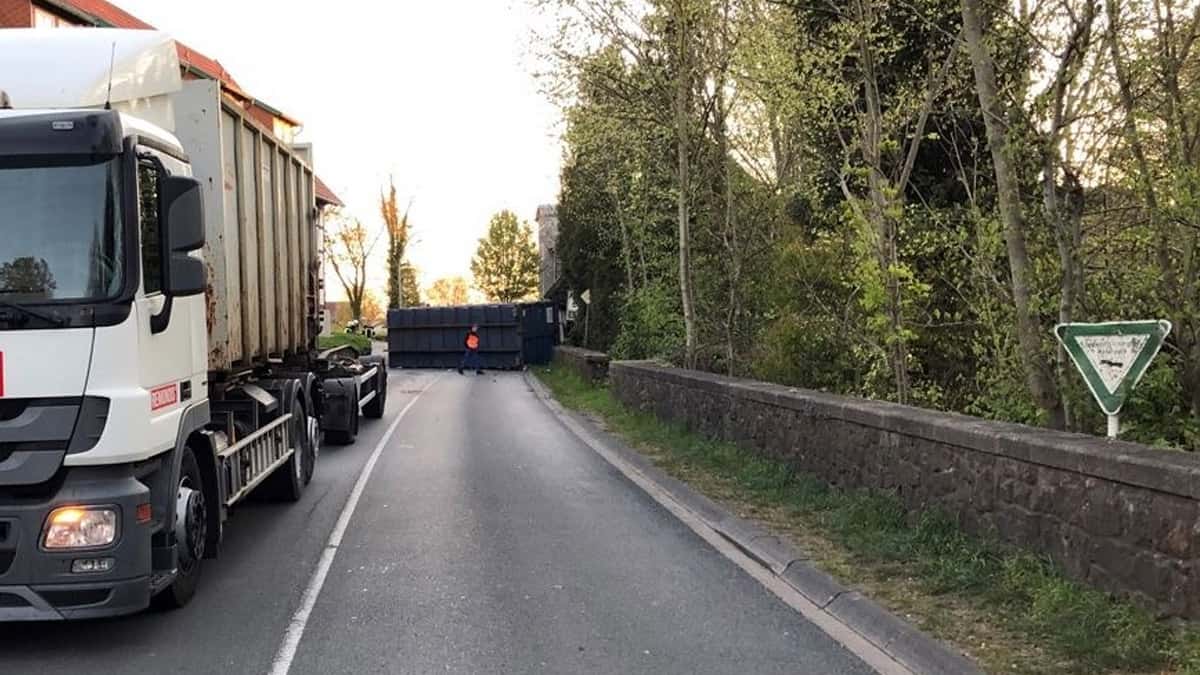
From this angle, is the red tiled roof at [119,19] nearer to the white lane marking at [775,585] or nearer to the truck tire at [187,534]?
the white lane marking at [775,585]

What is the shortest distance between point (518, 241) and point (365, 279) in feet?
84.2

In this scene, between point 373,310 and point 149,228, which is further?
point 373,310

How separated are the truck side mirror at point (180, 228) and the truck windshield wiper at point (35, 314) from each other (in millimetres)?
609

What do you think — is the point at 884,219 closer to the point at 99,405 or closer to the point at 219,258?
the point at 219,258

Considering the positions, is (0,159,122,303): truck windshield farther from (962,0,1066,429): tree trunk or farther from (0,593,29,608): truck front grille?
(962,0,1066,429): tree trunk

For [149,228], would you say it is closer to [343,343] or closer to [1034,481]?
[1034,481]

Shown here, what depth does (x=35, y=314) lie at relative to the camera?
5.26 meters

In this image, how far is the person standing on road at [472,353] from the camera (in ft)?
124

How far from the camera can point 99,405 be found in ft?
17.4

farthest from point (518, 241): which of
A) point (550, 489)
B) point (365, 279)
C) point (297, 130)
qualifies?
point (550, 489)

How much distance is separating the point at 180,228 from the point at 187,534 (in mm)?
1871

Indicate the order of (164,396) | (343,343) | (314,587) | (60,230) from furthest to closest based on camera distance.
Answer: (343,343), (314,587), (164,396), (60,230)

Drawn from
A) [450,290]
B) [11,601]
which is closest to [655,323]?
[11,601]

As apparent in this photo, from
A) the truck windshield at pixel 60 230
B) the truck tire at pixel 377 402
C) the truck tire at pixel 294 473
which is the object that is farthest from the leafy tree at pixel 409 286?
the truck windshield at pixel 60 230
